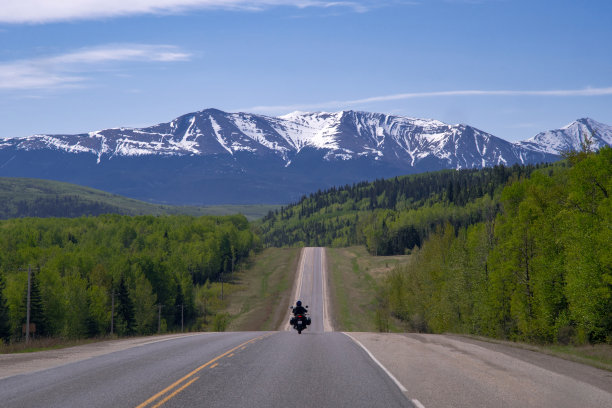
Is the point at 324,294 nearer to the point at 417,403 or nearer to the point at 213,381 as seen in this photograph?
the point at 213,381

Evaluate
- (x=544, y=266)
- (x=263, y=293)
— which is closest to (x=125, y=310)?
(x=263, y=293)

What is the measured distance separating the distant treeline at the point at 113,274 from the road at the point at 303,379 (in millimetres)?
37770

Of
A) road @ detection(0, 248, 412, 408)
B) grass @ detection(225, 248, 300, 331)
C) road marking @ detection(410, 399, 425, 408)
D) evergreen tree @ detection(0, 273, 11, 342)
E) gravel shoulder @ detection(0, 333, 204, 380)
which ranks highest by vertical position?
road marking @ detection(410, 399, 425, 408)

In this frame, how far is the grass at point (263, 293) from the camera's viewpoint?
360 feet

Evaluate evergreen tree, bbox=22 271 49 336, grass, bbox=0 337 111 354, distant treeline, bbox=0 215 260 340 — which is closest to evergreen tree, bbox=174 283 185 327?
distant treeline, bbox=0 215 260 340

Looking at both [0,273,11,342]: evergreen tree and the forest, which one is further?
[0,273,11,342]: evergreen tree

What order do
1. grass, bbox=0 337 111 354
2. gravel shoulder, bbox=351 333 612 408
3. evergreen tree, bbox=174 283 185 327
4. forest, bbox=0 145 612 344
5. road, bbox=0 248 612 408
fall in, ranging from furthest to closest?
evergreen tree, bbox=174 283 185 327 < forest, bbox=0 145 612 344 < grass, bbox=0 337 111 354 < gravel shoulder, bbox=351 333 612 408 < road, bbox=0 248 612 408

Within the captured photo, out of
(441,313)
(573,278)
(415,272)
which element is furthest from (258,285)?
(573,278)

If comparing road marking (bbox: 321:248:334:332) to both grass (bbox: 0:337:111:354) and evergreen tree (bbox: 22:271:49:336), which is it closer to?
evergreen tree (bbox: 22:271:49:336)

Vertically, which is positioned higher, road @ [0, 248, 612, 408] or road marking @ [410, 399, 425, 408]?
road marking @ [410, 399, 425, 408]

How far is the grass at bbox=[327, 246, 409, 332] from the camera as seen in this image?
10838cm

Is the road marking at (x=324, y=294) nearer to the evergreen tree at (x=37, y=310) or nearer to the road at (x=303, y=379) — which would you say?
the evergreen tree at (x=37, y=310)

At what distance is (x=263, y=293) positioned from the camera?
13662 cm

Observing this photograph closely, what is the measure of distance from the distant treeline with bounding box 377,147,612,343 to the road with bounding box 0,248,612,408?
346 inches
